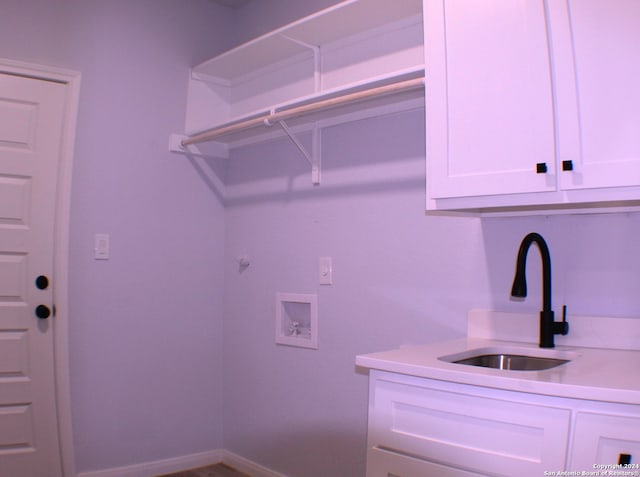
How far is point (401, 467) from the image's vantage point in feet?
Answer: 4.94

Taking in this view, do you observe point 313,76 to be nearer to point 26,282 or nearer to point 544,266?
point 544,266

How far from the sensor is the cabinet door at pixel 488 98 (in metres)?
1.62

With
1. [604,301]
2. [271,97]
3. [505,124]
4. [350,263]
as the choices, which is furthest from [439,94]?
[271,97]

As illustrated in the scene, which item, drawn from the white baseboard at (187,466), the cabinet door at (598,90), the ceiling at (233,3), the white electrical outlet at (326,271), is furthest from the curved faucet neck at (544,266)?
the ceiling at (233,3)

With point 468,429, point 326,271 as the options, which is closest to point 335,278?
point 326,271

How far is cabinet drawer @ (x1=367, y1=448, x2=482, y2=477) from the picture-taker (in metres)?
1.42

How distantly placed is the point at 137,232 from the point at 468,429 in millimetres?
2185

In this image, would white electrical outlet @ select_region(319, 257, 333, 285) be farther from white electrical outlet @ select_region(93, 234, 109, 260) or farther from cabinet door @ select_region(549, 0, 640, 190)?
cabinet door @ select_region(549, 0, 640, 190)

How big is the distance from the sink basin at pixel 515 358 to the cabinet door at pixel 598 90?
52cm

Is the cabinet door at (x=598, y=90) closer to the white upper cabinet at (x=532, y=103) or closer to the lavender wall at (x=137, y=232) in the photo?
the white upper cabinet at (x=532, y=103)

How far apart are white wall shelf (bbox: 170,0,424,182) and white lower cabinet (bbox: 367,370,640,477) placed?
3.65 ft

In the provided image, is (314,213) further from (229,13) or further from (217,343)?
(229,13)

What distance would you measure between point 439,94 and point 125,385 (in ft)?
7.10

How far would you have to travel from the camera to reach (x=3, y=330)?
2.68m
